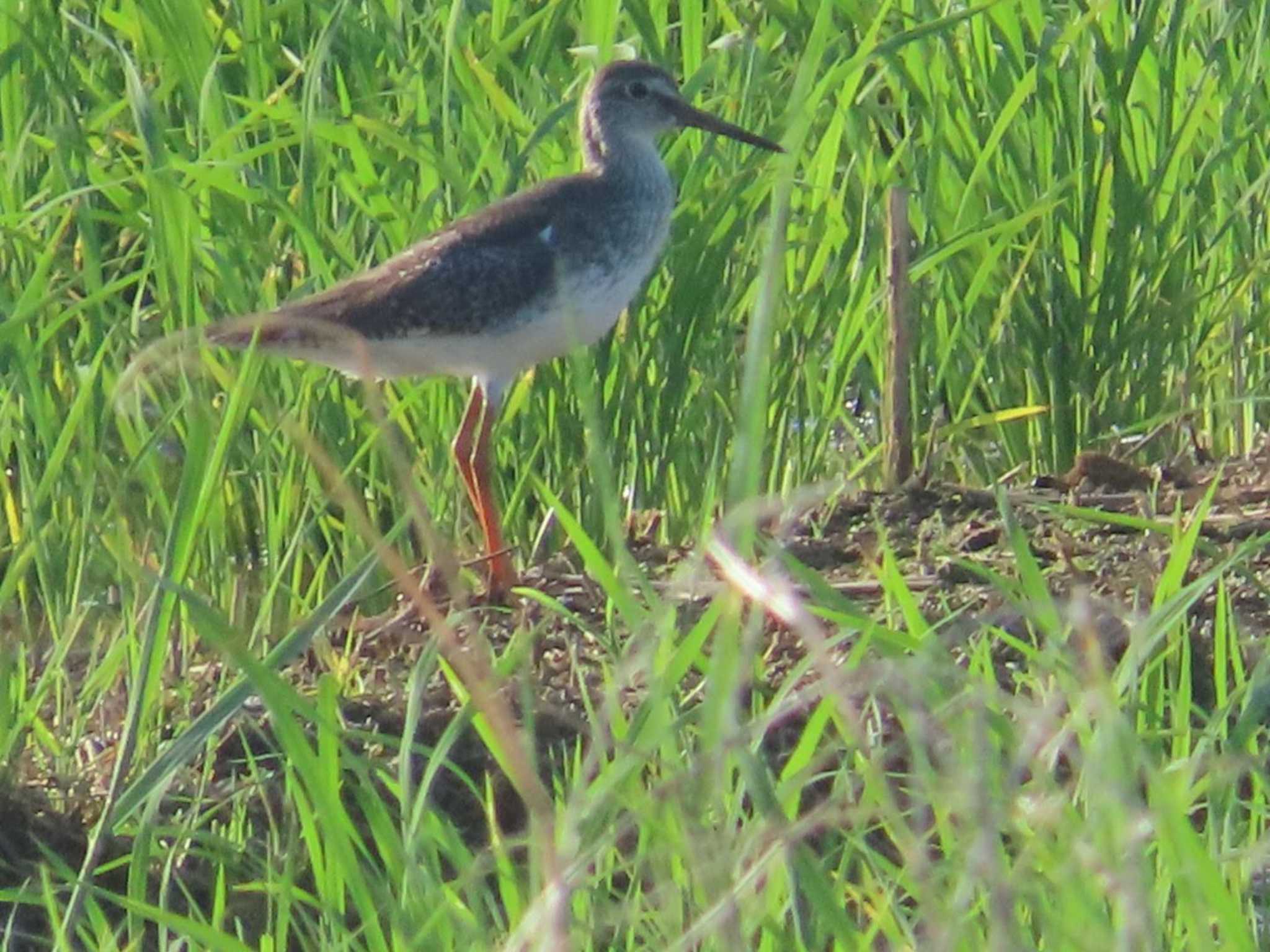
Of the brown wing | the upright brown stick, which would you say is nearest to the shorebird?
the brown wing

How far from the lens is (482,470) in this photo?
186 inches

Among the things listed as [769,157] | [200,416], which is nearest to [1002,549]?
[769,157]

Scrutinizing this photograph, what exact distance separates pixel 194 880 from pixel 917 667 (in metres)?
1.66

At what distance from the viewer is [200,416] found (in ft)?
9.41

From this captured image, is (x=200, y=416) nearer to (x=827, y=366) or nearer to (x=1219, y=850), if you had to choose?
(x=1219, y=850)

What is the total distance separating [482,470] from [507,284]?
452 millimetres

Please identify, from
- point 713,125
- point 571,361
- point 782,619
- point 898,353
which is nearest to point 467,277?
point 571,361

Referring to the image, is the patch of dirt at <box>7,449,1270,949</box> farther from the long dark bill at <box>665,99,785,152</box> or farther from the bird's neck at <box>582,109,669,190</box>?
the bird's neck at <box>582,109,669,190</box>

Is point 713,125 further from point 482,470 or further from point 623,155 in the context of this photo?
point 482,470

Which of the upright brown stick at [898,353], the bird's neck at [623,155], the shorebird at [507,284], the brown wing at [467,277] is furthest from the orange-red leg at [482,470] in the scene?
the upright brown stick at [898,353]

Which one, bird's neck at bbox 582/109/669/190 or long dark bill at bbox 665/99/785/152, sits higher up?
long dark bill at bbox 665/99/785/152

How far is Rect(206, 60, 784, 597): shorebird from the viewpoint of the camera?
15.4 feet

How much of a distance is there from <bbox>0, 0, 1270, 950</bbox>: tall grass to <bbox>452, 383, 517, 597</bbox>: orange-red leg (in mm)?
60

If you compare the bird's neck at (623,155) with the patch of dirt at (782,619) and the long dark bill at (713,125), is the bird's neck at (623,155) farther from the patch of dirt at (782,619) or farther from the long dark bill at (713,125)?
the patch of dirt at (782,619)
